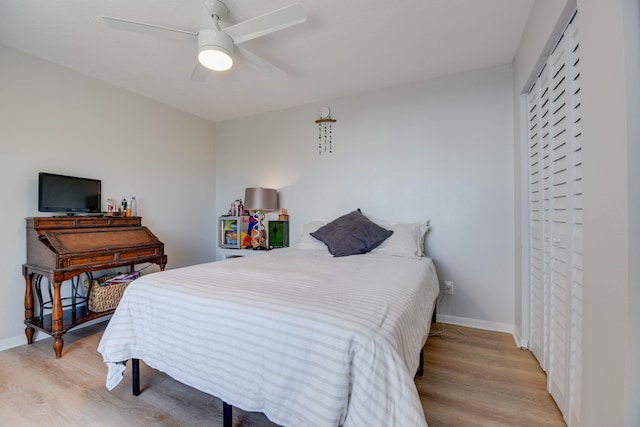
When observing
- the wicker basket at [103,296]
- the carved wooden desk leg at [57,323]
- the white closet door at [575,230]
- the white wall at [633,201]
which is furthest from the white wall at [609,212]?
the wicker basket at [103,296]

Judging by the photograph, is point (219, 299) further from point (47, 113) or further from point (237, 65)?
point (47, 113)

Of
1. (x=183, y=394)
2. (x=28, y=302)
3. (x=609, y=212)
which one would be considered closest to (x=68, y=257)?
(x=28, y=302)

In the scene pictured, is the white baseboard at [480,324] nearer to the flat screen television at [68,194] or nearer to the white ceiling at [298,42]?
the white ceiling at [298,42]

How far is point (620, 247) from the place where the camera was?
859 mm

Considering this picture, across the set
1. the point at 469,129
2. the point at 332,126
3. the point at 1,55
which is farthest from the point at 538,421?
the point at 1,55

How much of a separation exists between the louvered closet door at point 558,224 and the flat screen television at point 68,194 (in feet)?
12.2

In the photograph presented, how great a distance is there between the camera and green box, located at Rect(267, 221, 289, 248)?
11.8 feet

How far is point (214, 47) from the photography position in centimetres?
177

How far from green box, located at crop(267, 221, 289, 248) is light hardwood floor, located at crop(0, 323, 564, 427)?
76.2 inches

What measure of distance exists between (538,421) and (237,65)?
3.34m

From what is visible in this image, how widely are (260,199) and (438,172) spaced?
6.90 feet

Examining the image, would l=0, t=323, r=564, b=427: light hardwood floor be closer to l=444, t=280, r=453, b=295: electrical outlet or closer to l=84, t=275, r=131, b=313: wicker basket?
l=84, t=275, r=131, b=313: wicker basket

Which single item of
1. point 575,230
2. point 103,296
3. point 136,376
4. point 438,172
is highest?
point 438,172

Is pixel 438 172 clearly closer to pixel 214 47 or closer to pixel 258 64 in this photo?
pixel 258 64
